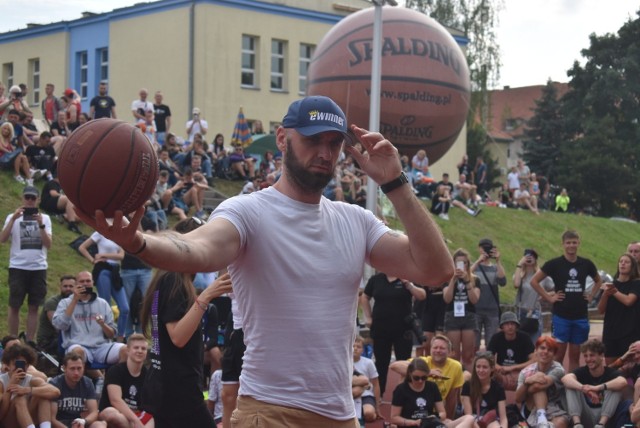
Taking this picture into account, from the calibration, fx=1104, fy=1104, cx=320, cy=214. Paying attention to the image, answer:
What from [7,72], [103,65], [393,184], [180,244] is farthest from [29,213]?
[7,72]

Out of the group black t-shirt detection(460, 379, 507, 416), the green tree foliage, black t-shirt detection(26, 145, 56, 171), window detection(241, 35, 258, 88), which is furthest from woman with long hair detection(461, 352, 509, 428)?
the green tree foliage

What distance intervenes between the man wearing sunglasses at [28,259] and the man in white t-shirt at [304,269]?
842cm

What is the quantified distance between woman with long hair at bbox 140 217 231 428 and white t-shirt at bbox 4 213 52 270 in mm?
6004

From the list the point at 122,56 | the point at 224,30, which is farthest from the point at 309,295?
the point at 122,56

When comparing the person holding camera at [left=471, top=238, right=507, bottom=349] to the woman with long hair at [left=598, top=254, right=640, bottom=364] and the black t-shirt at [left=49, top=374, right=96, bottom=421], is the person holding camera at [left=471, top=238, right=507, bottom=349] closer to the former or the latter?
the woman with long hair at [left=598, top=254, right=640, bottom=364]

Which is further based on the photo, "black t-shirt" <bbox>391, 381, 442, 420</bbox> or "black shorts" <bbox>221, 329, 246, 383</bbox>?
"black t-shirt" <bbox>391, 381, 442, 420</bbox>

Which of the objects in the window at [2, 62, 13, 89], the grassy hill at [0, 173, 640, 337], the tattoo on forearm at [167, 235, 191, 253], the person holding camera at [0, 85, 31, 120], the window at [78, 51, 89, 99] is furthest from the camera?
the window at [2, 62, 13, 89]

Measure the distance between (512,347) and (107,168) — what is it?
29.1 ft

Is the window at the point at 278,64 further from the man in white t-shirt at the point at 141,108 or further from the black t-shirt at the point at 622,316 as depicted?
the black t-shirt at the point at 622,316

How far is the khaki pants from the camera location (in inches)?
157

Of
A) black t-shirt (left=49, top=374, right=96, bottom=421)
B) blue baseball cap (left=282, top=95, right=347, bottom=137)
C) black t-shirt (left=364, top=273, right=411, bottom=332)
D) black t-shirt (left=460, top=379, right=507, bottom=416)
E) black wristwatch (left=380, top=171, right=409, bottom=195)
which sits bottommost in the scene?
black t-shirt (left=460, top=379, right=507, bottom=416)

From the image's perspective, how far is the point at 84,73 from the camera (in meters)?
37.3

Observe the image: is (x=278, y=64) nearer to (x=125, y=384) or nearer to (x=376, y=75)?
(x=376, y=75)

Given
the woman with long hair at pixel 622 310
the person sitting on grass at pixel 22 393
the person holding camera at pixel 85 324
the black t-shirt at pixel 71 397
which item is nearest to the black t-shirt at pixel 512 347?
the woman with long hair at pixel 622 310
